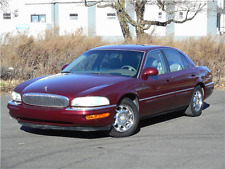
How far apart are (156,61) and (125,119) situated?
1.66 metres

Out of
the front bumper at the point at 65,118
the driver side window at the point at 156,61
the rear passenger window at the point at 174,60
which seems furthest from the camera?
the rear passenger window at the point at 174,60

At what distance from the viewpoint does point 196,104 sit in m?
9.97

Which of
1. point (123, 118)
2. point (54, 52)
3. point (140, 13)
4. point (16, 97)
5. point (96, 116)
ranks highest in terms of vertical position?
point (140, 13)

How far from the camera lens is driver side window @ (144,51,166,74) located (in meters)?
8.64

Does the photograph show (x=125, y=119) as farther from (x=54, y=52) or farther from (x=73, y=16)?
(x=73, y=16)

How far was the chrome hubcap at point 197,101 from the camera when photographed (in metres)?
9.92

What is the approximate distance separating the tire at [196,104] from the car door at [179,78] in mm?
213

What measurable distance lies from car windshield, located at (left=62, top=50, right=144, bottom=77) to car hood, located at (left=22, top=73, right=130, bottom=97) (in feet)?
1.12

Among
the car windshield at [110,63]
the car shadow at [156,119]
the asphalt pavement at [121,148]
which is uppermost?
the car windshield at [110,63]

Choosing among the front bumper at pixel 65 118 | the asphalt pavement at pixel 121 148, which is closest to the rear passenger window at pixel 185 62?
the asphalt pavement at pixel 121 148

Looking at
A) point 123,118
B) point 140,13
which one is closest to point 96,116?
point 123,118

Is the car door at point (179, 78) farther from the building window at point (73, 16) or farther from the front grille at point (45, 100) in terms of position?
the building window at point (73, 16)

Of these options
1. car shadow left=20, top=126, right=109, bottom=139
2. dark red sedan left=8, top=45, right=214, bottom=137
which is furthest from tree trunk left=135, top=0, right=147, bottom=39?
car shadow left=20, top=126, right=109, bottom=139

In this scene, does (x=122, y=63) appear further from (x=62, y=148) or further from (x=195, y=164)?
(x=195, y=164)
